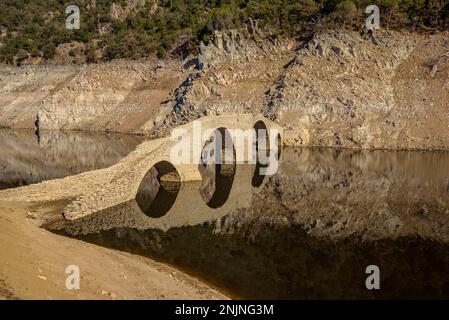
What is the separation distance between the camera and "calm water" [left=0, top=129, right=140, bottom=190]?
3641 centimetres

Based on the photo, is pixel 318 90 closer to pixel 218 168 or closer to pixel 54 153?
pixel 218 168

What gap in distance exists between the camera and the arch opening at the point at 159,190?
2656 centimetres

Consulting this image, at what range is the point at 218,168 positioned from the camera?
40219 mm

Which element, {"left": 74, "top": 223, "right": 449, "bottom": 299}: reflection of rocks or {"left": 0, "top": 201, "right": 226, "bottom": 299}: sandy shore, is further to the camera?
{"left": 74, "top": 223, "right": 449, "bottom": 299}: reflection of rocks

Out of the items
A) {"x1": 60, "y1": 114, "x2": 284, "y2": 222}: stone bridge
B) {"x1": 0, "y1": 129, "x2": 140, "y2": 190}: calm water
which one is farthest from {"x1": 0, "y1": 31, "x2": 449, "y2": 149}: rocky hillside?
{"x1": 60, "y1": 114, "x2": 284, "y2": 222}: stone bridge

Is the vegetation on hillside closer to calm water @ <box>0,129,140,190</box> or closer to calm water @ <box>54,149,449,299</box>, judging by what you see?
calm water @ <box>0,129,140,190</box>

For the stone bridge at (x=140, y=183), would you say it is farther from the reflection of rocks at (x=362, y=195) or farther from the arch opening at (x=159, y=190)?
the reflection of rocks at (x=362, y=195)

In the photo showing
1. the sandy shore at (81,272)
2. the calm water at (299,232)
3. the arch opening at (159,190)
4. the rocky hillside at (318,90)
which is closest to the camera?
the sandy shore at (81,272)

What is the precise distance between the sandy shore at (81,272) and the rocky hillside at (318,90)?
38820mm

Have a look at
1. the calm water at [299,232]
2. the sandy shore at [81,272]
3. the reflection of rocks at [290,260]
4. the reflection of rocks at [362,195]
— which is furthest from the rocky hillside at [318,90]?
the sandy shore at [81,272]

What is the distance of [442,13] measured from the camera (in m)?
62.1

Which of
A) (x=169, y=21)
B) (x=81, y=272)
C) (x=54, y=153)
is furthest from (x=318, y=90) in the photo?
(x=169, y=21)

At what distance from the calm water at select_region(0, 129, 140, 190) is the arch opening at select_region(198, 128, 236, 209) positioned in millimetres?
8546
